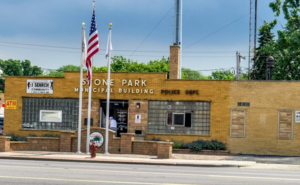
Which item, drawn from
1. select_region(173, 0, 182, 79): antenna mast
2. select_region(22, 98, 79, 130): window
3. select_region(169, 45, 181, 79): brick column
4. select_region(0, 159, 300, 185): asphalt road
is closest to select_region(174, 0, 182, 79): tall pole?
select_region(173, 0, 182, 79): antenna mast

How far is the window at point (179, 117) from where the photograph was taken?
100 feet

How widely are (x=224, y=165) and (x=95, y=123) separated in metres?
11.2

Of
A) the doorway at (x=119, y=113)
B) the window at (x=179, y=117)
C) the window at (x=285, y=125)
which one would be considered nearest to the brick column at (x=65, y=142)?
the doorway at (x=119, y=113)

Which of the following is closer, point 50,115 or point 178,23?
point 50,115

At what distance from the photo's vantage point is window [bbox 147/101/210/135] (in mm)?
30562

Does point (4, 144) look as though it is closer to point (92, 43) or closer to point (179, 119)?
point (92, 43)

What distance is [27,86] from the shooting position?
32.3m

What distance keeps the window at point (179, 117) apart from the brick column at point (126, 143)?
4435 mm

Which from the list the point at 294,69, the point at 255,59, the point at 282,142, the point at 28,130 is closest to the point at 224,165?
the point at 282,142

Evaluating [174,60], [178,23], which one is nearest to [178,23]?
[178,23]

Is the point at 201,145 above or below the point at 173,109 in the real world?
below

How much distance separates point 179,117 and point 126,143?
17.2 ft

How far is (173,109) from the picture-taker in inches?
1218

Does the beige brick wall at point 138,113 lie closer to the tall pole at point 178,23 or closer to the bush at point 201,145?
the bush at point 201,145
